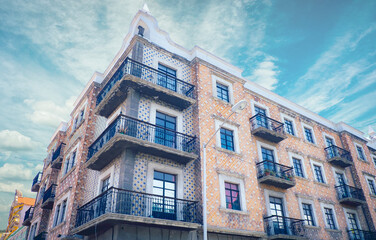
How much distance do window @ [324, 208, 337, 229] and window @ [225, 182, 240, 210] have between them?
28.6ft

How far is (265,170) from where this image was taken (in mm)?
17781

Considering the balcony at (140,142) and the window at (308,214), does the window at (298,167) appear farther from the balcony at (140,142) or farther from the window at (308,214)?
the balcony at (140,142)

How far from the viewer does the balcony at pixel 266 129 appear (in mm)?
19234

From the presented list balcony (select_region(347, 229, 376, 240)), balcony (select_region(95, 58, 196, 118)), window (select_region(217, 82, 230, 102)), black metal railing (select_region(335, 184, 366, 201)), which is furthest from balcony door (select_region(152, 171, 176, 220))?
black metal railing (select_region(335, 184, 366, 201))

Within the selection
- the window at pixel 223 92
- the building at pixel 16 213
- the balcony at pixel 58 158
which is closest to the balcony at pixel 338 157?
the window at pixel 223 92

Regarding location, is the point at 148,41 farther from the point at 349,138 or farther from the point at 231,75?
the point at 349,138

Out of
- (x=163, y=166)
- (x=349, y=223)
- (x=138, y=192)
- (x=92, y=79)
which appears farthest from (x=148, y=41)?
(x=349, y=223)

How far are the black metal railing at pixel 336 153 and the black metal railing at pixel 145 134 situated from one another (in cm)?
1446

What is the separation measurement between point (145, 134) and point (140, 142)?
110 centimetres

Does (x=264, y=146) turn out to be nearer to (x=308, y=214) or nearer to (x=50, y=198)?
(x=308, y=214)

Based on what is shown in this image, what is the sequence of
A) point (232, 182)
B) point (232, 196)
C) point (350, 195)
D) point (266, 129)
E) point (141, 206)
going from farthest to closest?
point (350, 195)
point (266, 129)
point (232, 182)
point (232, 196)
point (141, 206)

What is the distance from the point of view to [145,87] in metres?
15.0

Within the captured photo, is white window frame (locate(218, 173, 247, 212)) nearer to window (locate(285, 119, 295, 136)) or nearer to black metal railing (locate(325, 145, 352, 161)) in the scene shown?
window (locate(285, 119, 295, 136))

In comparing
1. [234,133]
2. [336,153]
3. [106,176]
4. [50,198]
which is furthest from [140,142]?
[336,153]
